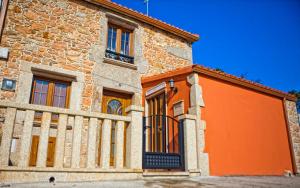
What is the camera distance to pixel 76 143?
3.91m

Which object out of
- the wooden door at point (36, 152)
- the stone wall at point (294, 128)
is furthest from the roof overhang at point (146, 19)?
the wooden door at point (36, 152)

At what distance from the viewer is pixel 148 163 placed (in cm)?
467

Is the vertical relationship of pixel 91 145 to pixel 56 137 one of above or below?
below

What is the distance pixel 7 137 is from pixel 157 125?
441 centimetres

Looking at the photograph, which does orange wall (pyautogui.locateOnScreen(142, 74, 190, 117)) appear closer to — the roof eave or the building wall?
the roof eave

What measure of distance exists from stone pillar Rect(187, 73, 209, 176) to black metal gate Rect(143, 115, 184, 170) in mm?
411

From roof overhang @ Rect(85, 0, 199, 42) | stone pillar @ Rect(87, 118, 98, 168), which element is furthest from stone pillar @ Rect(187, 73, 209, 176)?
roof overhang @ Rect(85, 0, 199, 42)

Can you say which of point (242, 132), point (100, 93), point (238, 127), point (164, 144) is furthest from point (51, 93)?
point (242, 132)

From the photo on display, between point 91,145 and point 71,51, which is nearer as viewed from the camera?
point 91,145

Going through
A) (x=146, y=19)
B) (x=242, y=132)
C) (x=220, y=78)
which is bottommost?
(x=242, y=132)

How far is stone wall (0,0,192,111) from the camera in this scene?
6566 millimetres

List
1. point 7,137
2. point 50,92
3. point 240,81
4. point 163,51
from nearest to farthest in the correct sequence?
point 7,137 → point 50,92 → point 240,81 → point 163,51

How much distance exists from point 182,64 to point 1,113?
643cm

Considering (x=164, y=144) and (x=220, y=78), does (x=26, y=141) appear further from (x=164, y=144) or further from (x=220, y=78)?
(x=220, y=78)
